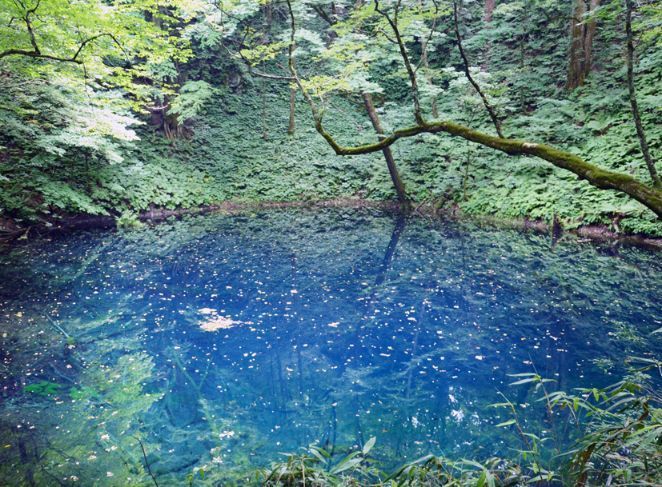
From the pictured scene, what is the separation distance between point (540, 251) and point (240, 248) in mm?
7734

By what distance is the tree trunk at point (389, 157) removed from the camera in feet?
50.4

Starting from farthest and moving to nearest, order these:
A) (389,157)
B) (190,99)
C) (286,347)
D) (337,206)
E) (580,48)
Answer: (337,206)
(190,99)
(389,157)
(580,48)
(286,347)

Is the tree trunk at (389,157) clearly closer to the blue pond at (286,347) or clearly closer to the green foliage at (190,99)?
the blue pond at (286,347)

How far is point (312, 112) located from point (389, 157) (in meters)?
6.00

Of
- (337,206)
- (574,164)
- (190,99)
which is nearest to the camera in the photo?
(574,164)

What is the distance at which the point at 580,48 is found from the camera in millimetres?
14438

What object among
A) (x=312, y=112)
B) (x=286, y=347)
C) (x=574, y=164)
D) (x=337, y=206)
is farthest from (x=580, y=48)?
(x=286, y=347)

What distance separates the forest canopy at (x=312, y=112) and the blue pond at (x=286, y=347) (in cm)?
303

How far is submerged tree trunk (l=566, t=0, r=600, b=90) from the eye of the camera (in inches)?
538

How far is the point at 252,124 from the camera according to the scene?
21.3 metres

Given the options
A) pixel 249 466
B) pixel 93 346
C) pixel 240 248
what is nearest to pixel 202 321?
pixel 93 346

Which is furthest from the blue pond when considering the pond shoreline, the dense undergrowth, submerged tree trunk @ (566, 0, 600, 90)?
submerged tree trunk @ (566, 0, 600, 90)

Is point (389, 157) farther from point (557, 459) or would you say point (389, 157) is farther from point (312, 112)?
point (557, 459)

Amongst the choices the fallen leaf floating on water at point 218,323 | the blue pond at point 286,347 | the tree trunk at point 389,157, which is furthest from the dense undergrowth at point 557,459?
the tree trunk at point 389,157
